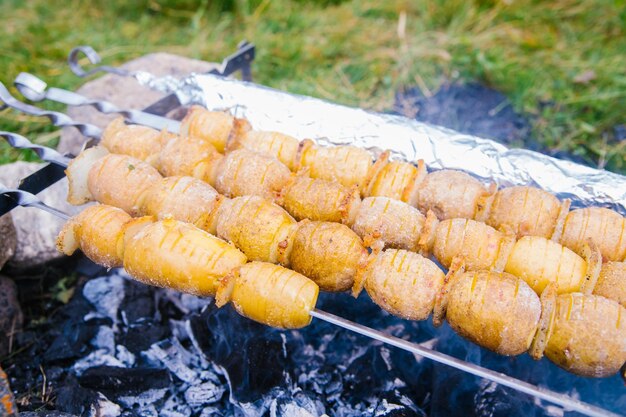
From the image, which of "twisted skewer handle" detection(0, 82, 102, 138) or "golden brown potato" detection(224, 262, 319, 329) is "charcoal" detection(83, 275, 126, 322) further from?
"golden brown potato" detection(224, 262, 319, 329)

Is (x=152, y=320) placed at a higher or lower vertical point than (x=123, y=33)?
lower

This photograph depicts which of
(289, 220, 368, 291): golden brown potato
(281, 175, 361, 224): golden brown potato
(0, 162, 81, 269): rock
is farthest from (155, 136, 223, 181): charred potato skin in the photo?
(0, 162, 81, 269): rock

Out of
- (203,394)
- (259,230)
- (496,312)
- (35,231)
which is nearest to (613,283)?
(496,312)

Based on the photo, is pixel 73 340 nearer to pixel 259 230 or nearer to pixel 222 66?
pixel 259 230

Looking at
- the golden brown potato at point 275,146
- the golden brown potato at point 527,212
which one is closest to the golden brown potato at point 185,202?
the golden brown potato at point 275,146

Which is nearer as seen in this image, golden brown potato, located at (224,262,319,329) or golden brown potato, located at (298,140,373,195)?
golden brown potato, located at (224,262,319,329)

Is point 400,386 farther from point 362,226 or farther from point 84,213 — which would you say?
point 84,213

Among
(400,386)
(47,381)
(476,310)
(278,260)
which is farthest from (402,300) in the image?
(47,381)
